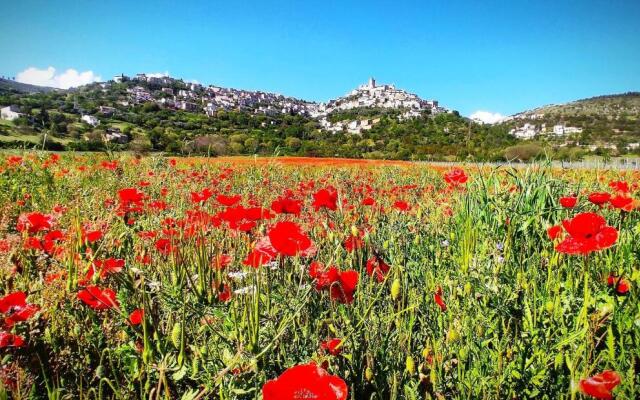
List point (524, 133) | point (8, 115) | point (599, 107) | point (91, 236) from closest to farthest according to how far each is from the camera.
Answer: point (91, 236) → point (8, 115) → point (524, 133) → point (599, 107)

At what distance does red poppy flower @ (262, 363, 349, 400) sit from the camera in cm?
73

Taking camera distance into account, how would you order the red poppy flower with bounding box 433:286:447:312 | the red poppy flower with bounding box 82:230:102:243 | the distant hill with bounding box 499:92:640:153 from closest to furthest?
1. the red poppy flower with bounding box 433:286:447:312
2. the red poppy flower with bounding box 82:230:102:243
3. the distant hill with bounding box 499:92:640:153

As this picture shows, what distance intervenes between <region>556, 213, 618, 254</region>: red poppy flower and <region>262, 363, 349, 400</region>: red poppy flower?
1.09 m

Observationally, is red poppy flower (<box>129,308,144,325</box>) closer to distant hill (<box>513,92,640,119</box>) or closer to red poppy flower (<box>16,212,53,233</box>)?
red poppy flower (<box>16,212,53,233</box>)

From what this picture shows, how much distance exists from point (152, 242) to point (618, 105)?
123 meters

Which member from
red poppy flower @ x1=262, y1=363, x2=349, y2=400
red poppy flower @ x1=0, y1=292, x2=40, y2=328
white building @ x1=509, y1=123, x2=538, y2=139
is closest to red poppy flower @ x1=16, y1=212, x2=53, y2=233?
red poppy flower @ x1=0, y1=292, x2=40, y2=328

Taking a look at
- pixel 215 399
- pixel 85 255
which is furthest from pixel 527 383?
pixel 85 255

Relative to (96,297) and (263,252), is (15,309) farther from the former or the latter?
(263,252)

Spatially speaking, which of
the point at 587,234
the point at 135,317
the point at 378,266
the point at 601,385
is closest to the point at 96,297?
the point at 135,317

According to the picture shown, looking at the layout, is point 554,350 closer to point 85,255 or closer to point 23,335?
point 23,335

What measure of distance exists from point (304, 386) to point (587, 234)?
1.22 m

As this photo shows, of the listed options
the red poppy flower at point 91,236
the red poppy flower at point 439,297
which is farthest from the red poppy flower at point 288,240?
the red poppy flower at point 91,236

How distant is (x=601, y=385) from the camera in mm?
764

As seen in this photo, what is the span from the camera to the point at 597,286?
6.41 ft
